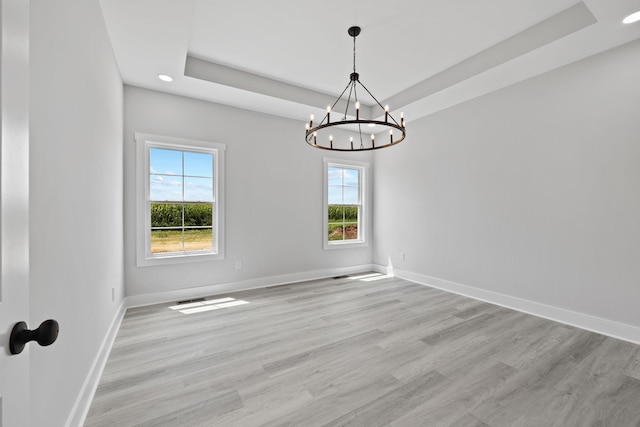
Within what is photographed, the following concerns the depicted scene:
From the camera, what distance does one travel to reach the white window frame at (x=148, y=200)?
3463mm

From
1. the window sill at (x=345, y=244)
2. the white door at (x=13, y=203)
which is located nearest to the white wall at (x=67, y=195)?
the white door at (x=13, y=203)

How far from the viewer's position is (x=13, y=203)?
0.59 metres

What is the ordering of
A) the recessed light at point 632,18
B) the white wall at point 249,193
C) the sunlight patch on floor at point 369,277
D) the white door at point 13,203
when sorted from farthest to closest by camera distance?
the sunlight patch on floor at point 369,277, the white wall at point 249,193, the recessed light at point 632,18, the white door at point 13,203

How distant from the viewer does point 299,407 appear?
1.75 metres

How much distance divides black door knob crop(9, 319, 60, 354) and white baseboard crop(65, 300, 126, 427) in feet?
4.40

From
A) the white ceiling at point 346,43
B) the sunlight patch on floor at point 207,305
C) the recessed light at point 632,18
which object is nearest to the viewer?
the recessed light at point 632,18

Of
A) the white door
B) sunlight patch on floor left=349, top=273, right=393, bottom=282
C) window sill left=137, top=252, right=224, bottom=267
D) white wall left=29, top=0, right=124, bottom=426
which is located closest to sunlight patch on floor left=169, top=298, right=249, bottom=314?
window sill left=137, top=252, right=224, bottom=267

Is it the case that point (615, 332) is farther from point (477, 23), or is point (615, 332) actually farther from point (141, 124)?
point (141, 124)

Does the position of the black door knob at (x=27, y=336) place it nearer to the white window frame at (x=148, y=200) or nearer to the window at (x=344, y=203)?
the white window frame at (x=148, y=200)

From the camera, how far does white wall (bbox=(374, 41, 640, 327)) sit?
2693 millimetres

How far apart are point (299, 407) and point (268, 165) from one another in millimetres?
3360

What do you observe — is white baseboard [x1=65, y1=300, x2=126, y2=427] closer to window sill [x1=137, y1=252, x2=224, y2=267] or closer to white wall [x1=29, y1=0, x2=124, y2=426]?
white wall [x1=29, y1=0, x2=124, y2=426]

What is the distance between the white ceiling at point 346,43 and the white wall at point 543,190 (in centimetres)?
31

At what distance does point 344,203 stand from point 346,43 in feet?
9.37
